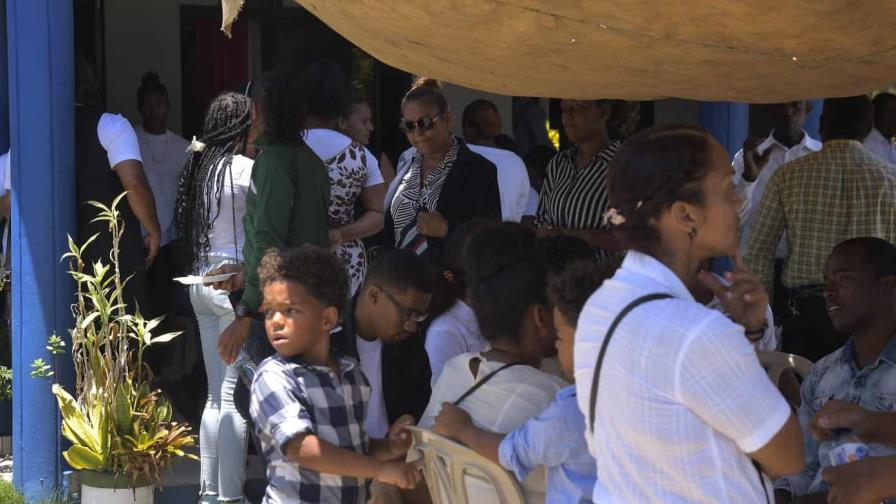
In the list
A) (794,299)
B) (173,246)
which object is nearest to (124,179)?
(173,246)

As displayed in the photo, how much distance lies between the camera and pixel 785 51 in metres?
2.78

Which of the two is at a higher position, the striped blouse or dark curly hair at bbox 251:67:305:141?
dark curly hair at bbox 251:67:305:141

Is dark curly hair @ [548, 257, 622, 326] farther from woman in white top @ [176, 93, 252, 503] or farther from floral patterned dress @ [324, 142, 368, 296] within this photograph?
woman in white top @ [176, 93, 252, 503]

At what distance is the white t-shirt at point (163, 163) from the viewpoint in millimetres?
7121

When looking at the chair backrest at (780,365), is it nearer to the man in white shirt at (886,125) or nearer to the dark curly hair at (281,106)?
the dark curly hair at (281,106)

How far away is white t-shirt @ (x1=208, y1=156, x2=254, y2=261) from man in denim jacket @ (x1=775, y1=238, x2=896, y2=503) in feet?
7.60

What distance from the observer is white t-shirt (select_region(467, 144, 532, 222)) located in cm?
507

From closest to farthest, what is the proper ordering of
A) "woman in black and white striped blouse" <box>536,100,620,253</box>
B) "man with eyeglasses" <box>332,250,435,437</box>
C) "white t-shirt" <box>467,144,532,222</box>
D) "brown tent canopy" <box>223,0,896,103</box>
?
"brown tent canopy" <box>223,0,896,103</box> < "man with eyeglasses" <box>332,250,435,437</box> < "woman in black and white striped blouse" <box>536,100,620,253</box> < "white t-shirt" <box>467,144,532,222</box>

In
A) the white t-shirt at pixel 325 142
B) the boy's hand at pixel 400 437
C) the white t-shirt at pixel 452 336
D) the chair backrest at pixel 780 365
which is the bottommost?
the boy's hand at pixel 400 437

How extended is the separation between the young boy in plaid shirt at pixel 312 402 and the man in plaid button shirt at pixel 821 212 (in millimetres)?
2283

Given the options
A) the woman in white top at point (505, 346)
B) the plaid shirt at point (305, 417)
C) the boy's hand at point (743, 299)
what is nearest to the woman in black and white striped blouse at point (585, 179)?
the woman in white top at point (505, 346)

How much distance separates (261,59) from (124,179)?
3.25 metres

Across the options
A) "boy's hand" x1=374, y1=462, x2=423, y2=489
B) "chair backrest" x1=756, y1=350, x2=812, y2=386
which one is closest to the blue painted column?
"boy's hand" x1=374, y1=462, x2=423, y2=489

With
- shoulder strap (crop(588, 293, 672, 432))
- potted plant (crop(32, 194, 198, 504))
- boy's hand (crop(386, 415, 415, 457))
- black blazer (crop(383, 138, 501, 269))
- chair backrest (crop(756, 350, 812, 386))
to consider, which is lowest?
potted plant (crop(32, 194, 198, 504))
